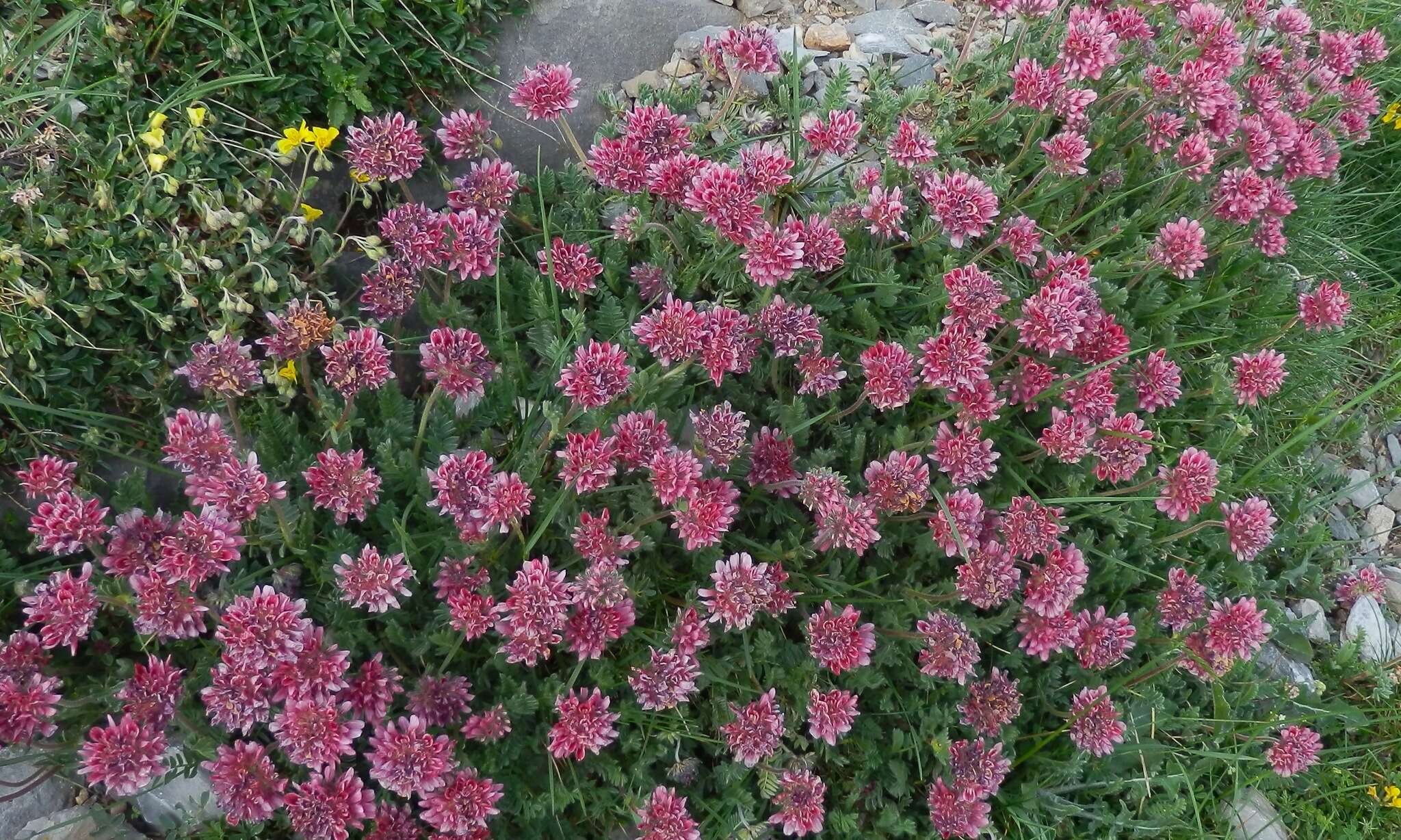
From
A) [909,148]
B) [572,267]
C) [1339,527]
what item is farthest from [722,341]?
[1339,527]

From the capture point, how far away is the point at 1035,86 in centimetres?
341

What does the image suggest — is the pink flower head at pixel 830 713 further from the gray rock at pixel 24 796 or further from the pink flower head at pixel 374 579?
the gray rock at pixel 24 796

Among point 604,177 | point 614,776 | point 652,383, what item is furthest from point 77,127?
point 614,776

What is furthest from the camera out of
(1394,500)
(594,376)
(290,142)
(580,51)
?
(1394,500)

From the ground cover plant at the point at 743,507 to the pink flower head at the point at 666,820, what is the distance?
12 millimetres

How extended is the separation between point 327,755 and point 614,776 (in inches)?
31.6

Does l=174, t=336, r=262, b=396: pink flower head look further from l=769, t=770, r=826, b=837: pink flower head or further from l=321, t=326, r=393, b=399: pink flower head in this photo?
l=769, t=770, r=826, b=837: pink flower head

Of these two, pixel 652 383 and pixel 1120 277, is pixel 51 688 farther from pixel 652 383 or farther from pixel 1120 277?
pixel 1120 277

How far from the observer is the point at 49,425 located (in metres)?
2.95

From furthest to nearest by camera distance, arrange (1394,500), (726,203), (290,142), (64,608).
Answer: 1. (1394,500)
2. (290,142)
3. (726,203)
4. (64,608)

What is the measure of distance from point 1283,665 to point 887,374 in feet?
6.90

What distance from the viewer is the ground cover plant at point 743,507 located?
8.35 ft

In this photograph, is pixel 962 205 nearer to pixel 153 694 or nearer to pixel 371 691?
pixel 371 691

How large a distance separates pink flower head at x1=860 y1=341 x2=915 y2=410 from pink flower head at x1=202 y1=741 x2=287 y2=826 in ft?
6.31
